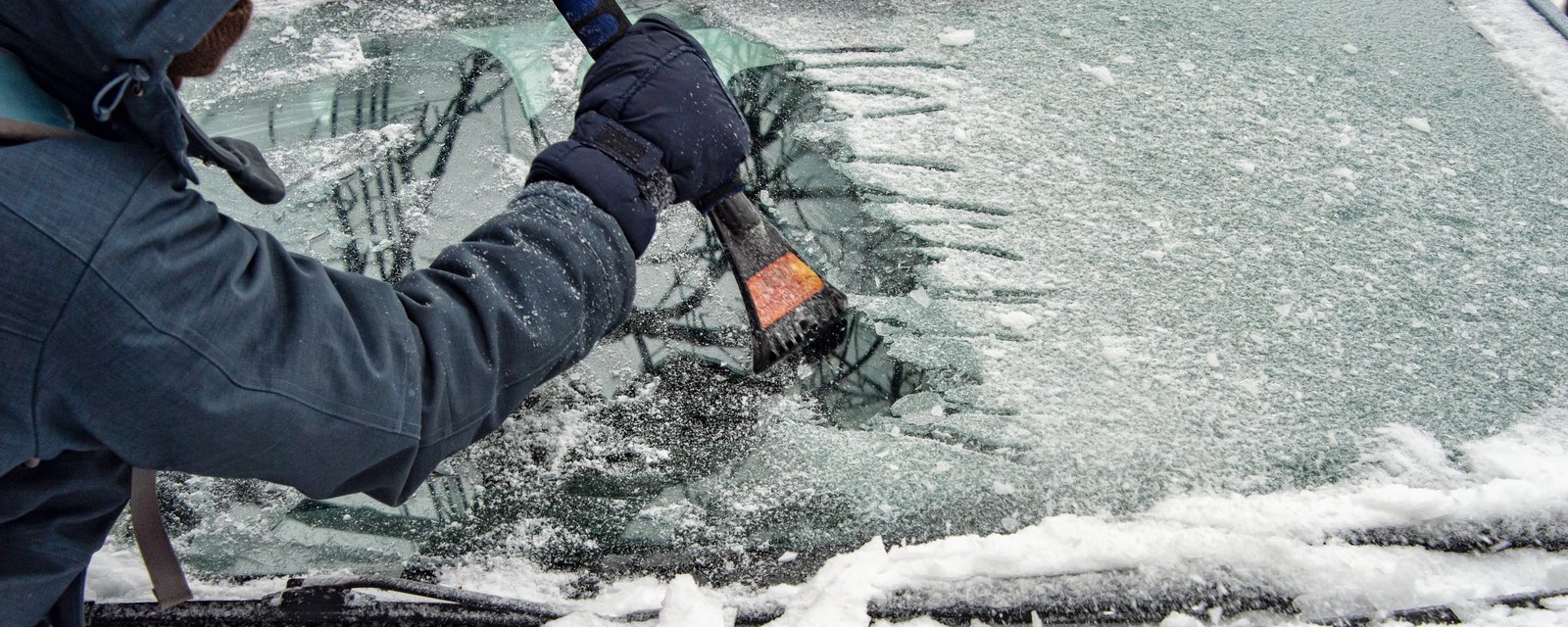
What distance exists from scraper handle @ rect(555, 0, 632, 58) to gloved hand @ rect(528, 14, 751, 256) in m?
0.04

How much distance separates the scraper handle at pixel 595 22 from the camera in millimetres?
1442

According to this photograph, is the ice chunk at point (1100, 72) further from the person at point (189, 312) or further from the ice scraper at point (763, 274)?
the person at point (189, 312)

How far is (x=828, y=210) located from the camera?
1556 mm

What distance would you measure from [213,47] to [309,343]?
11.2 inches

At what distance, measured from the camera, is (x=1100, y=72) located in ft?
5.72

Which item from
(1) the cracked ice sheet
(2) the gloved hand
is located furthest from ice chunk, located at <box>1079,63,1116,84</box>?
(2) the gloved hand

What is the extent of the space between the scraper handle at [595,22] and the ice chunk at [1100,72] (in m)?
0.79

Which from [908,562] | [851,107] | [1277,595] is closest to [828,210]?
[851,107]

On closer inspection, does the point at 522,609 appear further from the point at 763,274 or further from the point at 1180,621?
the point at 1180,621

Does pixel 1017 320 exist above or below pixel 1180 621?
above

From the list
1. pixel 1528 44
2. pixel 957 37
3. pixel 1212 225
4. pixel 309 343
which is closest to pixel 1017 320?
pixel 1212 225

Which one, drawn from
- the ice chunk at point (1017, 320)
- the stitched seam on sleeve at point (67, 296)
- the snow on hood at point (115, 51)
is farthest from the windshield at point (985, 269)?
the snow on hood at point (115, 51)

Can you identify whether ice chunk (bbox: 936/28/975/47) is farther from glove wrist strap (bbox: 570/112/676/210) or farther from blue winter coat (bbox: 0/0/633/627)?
blue winter coat (bbox: 0/0/633/627)

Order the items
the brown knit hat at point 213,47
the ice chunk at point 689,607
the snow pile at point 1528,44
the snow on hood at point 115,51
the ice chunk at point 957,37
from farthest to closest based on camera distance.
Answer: the ice chunk at point 957,37 < the snow pile at point 1528,44 < the ice chunk at point 689,607 < the brown knit hat at point 213,47 < the snow on hood at point 115,51
